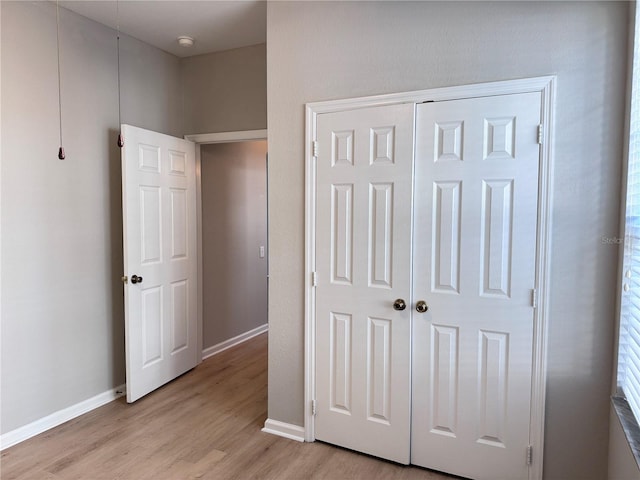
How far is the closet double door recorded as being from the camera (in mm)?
2104

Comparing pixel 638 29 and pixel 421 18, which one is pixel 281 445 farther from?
pixel 638 29

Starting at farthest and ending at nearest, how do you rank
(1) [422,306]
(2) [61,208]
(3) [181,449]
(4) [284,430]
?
(2) [61,208] → (4) [284,430] → (3) [181,449] → (1) [422,306]

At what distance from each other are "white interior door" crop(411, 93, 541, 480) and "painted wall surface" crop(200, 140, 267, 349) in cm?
241

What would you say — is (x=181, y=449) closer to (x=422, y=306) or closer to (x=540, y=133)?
(x=422, y=306)

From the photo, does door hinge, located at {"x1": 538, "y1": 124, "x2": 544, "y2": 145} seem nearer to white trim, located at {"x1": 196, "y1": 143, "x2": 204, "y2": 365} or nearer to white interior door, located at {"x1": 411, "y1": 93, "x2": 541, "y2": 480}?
white interior door, located at {"x1": 411, "y1": 93, "x2": 541, "y2": 480}

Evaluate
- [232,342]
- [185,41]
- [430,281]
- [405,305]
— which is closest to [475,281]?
[430,281]

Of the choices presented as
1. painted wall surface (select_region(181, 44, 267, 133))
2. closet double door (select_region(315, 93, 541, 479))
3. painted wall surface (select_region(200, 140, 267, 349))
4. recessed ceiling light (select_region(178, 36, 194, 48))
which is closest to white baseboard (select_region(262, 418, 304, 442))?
closet double door (select_region(315, 93, 541, 479))

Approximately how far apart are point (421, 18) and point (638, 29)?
38.5 inches

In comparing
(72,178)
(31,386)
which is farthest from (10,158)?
(31,386)

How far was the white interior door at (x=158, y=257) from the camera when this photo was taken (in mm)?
3092

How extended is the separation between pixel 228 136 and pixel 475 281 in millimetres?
2410

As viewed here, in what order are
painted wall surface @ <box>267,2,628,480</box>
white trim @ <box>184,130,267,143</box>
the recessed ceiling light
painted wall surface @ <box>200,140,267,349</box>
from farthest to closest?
painted wall surface @ <box>200,140,267,349</box>
white trim @ <box>184,130,267,143</box>
the recessed ceiling light
painted wall surface @ <box>267,2,628,480</box>

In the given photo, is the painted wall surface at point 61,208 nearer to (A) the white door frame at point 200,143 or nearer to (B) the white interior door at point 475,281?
(A) the white door frame at point 200,143

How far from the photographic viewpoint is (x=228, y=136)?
3625mm
